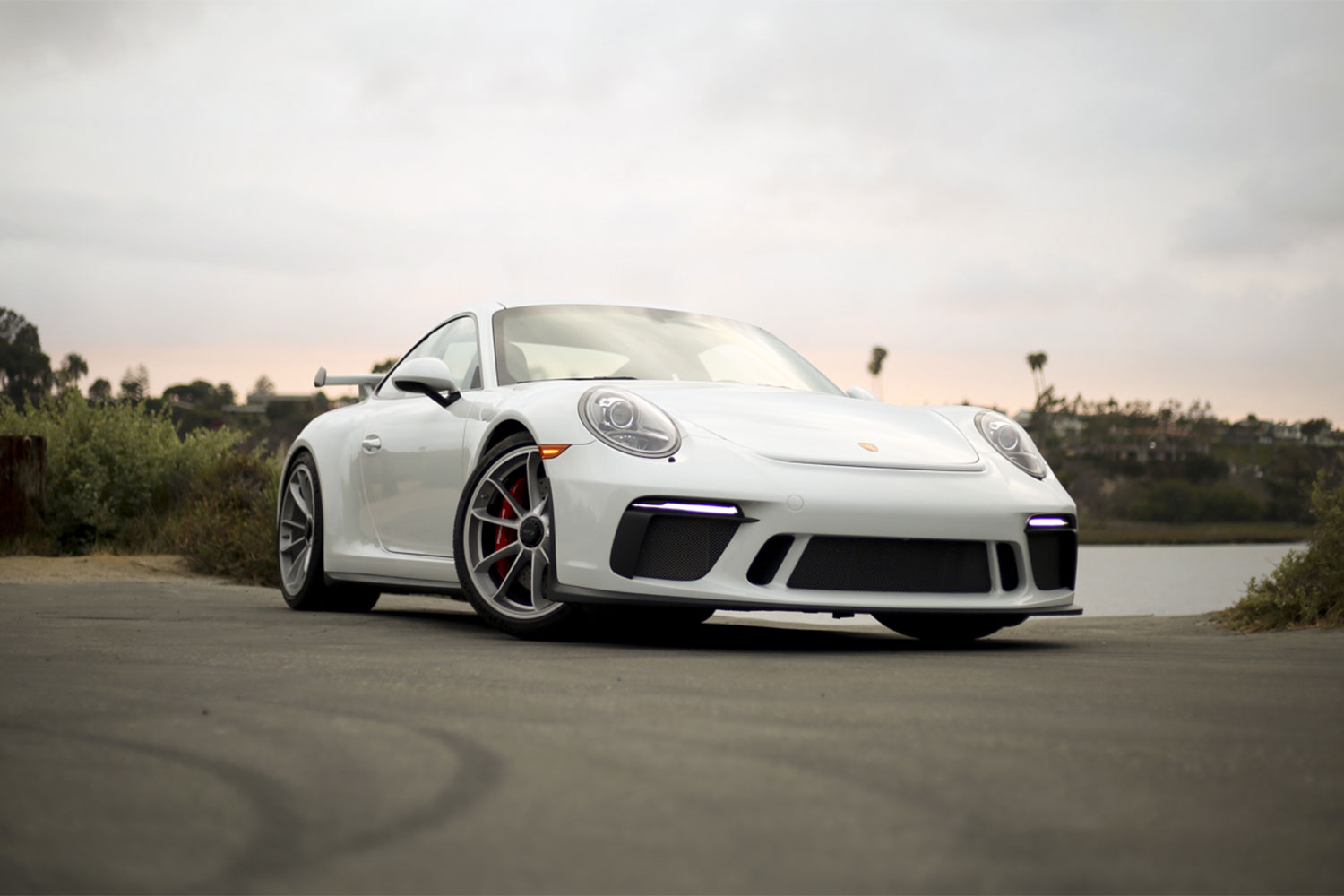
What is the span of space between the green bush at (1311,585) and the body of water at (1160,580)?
116mm

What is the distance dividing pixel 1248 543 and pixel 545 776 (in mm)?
58719

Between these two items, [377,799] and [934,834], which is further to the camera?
[377,799]

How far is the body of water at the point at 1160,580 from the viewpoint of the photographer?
11.2m

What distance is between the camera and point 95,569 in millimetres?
10047

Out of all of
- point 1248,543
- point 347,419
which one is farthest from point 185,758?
point 1248,543


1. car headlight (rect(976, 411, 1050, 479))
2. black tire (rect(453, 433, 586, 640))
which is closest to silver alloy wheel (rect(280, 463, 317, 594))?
black tire (rect(453, 433, 586, 640))

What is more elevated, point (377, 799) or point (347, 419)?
point (347, 419)

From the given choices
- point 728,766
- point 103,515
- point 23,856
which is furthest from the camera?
point 103,515

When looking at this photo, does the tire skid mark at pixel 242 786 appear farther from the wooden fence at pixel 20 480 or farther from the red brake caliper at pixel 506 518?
the wooden fence at pixel 20 480

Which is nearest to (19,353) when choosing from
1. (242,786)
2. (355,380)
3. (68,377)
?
(68,377)

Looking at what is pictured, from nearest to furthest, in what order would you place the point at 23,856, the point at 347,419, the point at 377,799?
the point at 23,856, the point at 377,799, the point at 347,419

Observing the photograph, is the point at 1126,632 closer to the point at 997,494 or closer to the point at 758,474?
the point at 997,494

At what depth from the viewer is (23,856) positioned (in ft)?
5.49

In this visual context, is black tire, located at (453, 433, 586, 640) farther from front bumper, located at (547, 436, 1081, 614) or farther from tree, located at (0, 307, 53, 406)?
tree, located at (0, 307, 53, 406)
